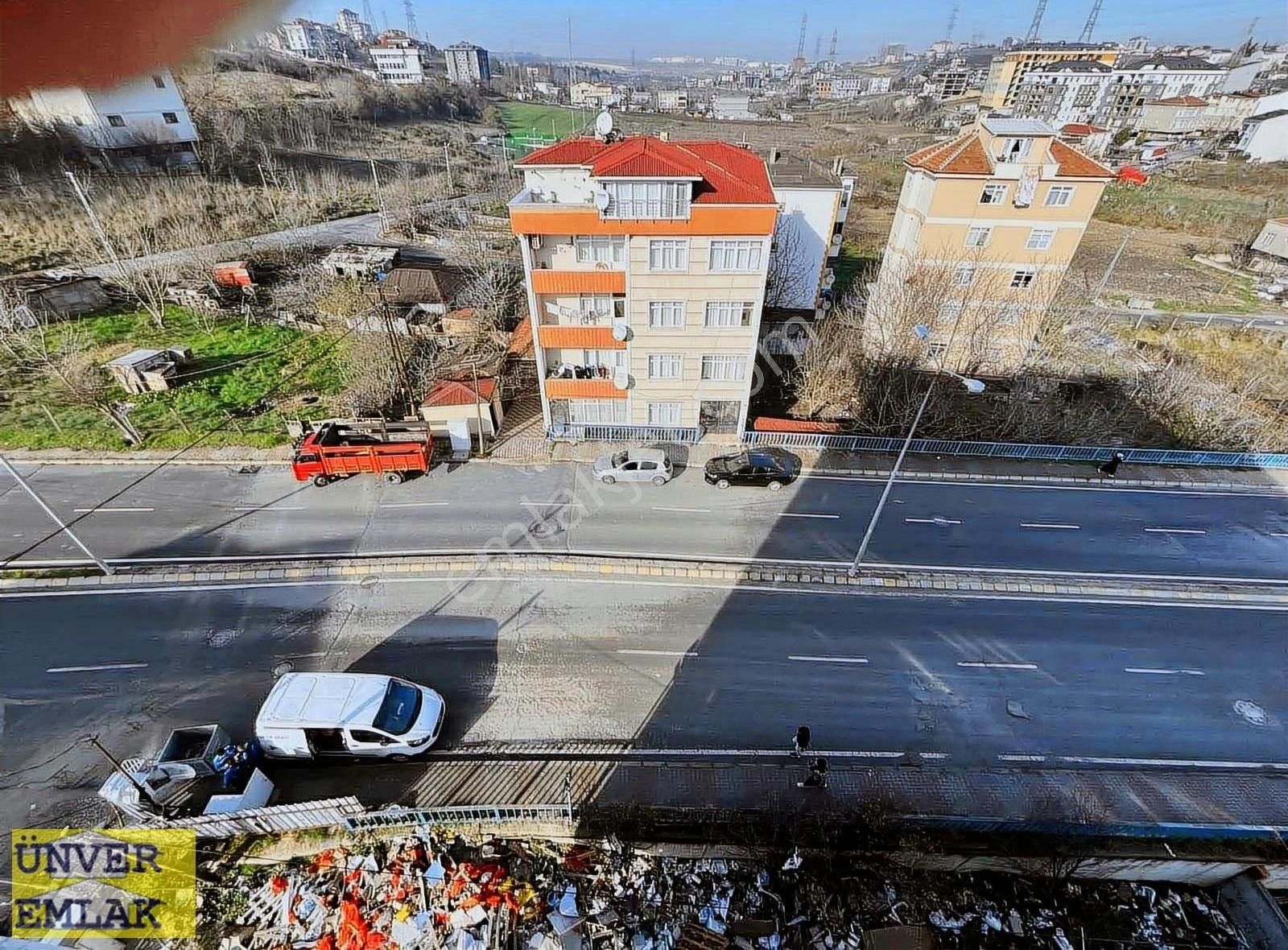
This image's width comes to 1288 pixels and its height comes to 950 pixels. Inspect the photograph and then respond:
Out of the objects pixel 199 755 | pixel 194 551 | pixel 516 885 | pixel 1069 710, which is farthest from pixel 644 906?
pixel 194 551

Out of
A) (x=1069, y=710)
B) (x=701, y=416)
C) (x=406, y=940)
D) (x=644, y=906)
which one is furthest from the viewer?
(x=701, y=416)

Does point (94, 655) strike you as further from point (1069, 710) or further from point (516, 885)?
point (1069, 710)

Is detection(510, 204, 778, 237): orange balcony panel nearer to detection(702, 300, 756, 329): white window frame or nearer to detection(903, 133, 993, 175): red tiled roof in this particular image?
detection(702, 300, 756, 329): white window frame

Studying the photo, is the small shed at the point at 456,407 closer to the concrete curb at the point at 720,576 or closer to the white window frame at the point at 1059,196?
the concrete curb at the point at 720,576

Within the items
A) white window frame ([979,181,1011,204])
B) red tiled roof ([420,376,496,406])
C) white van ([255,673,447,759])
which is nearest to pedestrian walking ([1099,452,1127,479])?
white window frame ([979,181,1011,204])

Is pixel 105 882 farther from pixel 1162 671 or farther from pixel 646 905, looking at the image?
pixel 1162 671

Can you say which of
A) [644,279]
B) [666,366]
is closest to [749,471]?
[666,366]
